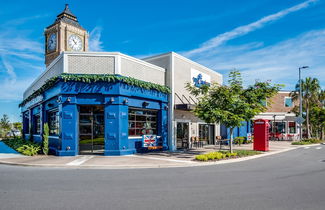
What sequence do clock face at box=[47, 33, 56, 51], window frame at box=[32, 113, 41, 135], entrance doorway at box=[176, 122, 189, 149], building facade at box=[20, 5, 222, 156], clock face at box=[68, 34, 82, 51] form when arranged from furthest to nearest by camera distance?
clock face at box=[47, 33, 56, 51] → clock face at box=[68, 34, 82, 51] → window frame at box=[32, 113, 41, 135] → entrance doorway at box=[176, 122, 189, 149] → building facade at box=[20, 5, 222, 156]

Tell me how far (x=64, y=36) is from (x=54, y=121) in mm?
55821

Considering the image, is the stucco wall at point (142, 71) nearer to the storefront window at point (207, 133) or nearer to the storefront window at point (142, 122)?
the storefront window at point (142, 122)

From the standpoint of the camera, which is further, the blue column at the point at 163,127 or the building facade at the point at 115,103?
the blue column at the point at 163,127

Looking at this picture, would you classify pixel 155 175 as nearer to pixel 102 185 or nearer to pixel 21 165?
pixel 102 185

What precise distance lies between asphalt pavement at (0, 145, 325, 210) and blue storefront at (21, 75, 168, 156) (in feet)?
17.6

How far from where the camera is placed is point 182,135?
20.6 m

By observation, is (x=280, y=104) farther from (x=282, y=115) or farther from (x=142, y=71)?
(x=142, y=71)

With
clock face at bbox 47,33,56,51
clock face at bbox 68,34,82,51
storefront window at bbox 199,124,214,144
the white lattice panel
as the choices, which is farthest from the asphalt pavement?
clock face at bbox 47,33,56,51

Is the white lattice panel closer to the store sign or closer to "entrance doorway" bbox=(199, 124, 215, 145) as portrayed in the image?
the store sign

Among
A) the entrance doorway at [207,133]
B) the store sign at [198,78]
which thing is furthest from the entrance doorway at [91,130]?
the entrance doorway at [207,133]

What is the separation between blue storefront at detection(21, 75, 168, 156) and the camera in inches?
596

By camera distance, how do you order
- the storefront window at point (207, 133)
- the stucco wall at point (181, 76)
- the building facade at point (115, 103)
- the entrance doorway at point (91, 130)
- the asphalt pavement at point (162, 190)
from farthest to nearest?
1. the storefront window at point (207, 133)
2. the stucco wall at point (181, 76)
3. the entrance doorway at point (91, 130)
4. the building facade at point (115, 103)
5. the asphalt pavement at point (162, 190)

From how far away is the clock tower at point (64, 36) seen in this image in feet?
218

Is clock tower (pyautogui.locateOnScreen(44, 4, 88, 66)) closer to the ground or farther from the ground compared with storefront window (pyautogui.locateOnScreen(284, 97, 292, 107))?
farther from the ground
